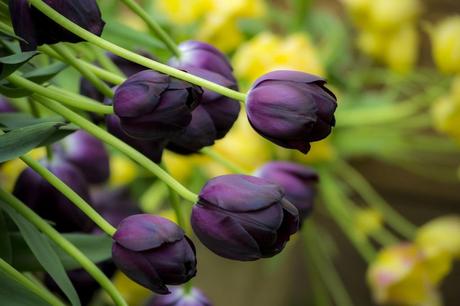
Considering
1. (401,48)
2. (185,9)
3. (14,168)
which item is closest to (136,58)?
(14,168)

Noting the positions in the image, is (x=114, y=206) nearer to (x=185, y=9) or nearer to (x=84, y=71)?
(x=84, y=71)

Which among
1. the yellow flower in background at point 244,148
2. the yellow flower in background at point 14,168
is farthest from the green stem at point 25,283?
the yellow flower in background at point 244,148

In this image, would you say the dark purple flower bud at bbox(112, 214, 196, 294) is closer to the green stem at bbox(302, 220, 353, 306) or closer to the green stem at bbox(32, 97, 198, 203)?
the green stem at bbox(32, 97, 198, 203)

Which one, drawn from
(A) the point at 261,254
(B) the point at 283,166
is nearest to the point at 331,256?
(B) the point at 283,166

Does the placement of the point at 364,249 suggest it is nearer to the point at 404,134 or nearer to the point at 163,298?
the point at 404,134

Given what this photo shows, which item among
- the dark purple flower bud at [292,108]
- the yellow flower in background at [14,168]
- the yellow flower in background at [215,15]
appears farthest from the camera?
the yellow flower in background at [215,15]

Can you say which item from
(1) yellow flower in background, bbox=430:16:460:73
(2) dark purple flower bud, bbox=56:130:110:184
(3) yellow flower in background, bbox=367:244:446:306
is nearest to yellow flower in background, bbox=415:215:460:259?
(3) yellow flower in background, bbox=367:244:446:306

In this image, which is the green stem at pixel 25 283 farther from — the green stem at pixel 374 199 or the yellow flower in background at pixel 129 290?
the green stem at pixel 374 199
